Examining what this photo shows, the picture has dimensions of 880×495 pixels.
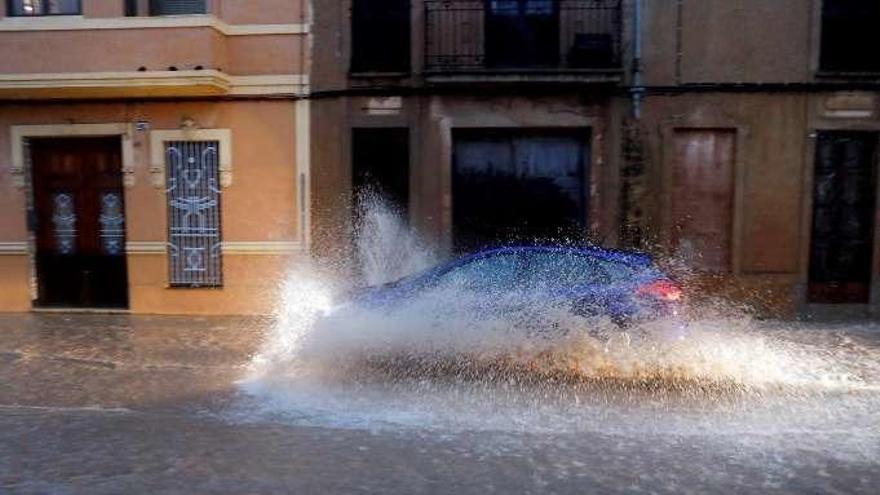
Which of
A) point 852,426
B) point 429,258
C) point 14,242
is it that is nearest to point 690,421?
point 852,426

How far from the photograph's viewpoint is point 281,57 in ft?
39.5

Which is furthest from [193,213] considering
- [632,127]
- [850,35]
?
[850,35]

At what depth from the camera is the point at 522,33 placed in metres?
11.8

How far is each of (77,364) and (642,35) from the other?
30.2ft

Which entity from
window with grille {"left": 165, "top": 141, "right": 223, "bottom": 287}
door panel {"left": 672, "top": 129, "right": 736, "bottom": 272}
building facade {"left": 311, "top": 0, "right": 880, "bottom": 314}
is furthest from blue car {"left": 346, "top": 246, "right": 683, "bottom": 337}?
window with grille {"left": 165, "top": 141, "right": 223, "bottom": 287}

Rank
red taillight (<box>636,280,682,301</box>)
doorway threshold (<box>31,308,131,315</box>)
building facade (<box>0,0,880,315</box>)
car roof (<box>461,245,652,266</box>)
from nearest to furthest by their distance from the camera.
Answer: red taillight (<box>636,280,682,301</box>)
car roof (<box>461,245,652,266</box>)
building facade (<box>0,0,880,315</box>)
doorway threshold (<box>31,308,131,315</box>)

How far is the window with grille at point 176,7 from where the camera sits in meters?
12.2

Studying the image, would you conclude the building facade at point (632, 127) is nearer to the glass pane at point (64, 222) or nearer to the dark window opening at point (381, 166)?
the dark window opening at point (381, 166)

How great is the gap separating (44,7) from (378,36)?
543cm

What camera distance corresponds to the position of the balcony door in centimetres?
1177

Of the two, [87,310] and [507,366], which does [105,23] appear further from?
[507,366]

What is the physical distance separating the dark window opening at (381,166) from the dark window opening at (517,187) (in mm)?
868

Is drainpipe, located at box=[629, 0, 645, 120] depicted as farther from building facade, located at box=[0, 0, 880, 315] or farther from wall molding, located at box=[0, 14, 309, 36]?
wall molding, located at box=[0, 14, 309, 36]

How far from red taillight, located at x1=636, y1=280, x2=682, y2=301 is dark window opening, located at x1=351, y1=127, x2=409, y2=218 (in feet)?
17.6
